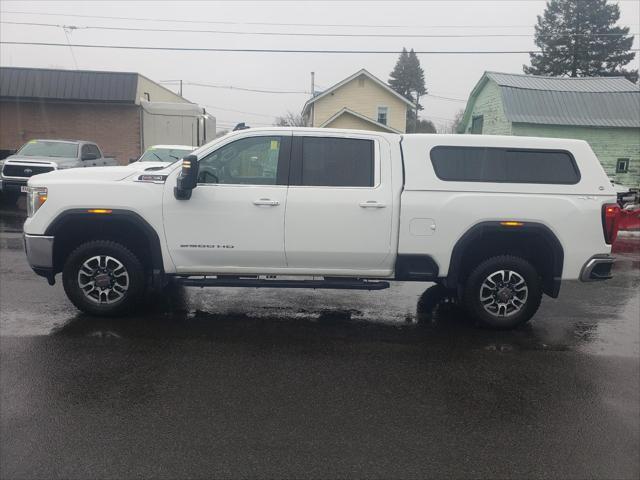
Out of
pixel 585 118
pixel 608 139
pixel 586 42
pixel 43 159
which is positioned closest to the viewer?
pixel 43 159

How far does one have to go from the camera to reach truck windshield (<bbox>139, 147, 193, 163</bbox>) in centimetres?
1238

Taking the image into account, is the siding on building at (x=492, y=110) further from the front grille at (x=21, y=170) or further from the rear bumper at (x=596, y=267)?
the rear bumper at (x=596, y=267)

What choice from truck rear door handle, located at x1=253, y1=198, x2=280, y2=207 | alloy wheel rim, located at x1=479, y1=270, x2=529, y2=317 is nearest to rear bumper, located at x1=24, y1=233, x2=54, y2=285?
truck rear door handle, located at x1=253, y1=198, x2=280, y2=207

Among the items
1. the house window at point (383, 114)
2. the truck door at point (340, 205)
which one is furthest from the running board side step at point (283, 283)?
the house window at point (383, 114)

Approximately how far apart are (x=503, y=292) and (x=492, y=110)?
2414 cm

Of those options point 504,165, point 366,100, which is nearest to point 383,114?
point 366,100

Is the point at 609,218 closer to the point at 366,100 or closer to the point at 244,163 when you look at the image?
the point at 244,163

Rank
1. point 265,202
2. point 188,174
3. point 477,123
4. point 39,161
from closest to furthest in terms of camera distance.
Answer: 1. point 188,174
2. point 265,202
3. point 39,161
4. point 477,123

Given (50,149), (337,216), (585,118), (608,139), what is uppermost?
(585,118)

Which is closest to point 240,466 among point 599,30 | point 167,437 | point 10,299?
point 167,437

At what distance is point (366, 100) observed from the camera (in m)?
38.4

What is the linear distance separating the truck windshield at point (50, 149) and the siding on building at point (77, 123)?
30.5 feet

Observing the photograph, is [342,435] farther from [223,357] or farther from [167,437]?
[223,357]

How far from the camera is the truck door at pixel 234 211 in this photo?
554cm
